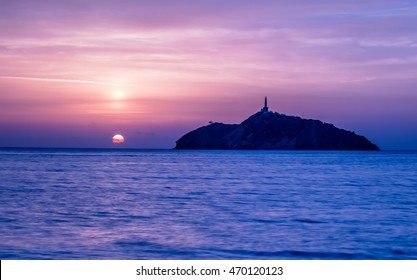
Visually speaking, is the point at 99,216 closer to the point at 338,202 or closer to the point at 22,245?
the point at 22,245

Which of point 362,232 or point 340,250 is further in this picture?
point 362,232

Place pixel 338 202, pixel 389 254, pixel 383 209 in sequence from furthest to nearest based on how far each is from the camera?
pixel 338 202, pixel 383 209, pixel 389 254

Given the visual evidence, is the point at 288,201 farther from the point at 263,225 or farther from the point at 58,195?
the point at 58,195

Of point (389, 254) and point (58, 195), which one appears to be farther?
point (58, 195)

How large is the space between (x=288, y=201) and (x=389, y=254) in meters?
14.6

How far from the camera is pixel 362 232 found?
60.6 ft

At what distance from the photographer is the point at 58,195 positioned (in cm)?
3123

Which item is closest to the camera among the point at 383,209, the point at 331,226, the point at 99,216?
the point at 331,226
